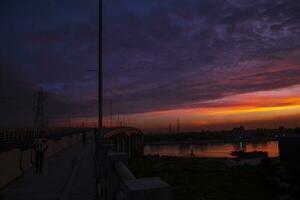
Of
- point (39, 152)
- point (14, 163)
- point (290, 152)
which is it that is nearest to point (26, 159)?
point (39, 152)

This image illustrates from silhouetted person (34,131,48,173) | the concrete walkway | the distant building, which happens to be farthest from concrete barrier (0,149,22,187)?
the distant building

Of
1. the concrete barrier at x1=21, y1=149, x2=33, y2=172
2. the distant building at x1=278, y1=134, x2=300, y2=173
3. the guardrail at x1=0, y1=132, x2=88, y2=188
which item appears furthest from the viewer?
the distant building at x1=278, y1=134, x2=300, y2=173

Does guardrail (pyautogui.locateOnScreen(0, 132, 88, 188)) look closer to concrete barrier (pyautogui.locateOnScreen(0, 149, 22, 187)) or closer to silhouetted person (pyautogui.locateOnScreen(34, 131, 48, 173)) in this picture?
concrete barrier (pyautogui.locateOnScreen(0, 149, 22, 187))

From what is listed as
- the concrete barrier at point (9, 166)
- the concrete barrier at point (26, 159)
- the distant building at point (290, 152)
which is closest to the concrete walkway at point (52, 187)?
the concrete barrier at point (9, 166)

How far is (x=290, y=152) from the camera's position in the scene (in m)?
36.2

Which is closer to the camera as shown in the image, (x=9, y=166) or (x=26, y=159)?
(x=9, y=166)

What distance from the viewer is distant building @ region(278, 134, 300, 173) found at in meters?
35.2

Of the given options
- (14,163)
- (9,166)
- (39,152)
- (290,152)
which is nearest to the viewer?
(9,166)

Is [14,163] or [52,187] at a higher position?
[14,163]

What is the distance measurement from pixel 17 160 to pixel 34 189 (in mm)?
3913

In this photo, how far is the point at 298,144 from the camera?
3519cm

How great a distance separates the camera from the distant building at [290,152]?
35219 millimetres

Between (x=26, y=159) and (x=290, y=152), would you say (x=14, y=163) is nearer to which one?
(x=26, y=159)

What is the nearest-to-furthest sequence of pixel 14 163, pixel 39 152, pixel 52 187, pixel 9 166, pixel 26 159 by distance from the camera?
pixel 52 187 → pixel 9 166 → pixel 14 163 → pixel 39 152 → pixel 26 159
